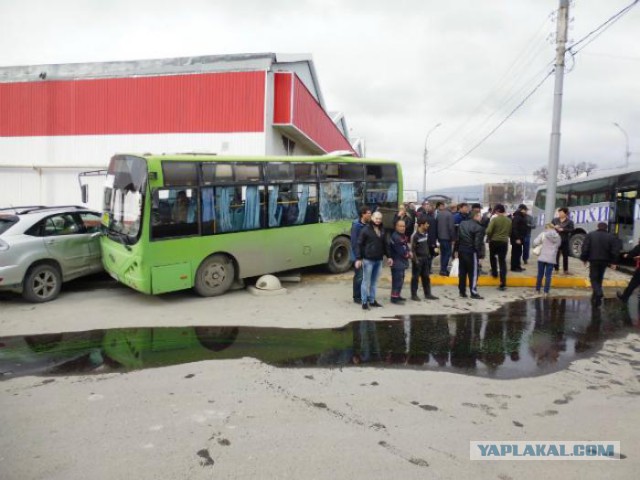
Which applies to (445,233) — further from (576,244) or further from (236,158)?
(576,244)

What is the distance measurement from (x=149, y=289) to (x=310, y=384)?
4345 millimetres

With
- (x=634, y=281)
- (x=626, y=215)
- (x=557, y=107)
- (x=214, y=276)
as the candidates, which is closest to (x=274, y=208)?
(x=214, y=276)

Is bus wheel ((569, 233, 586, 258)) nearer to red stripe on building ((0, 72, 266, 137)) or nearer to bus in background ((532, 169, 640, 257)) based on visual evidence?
bus in background ((532, 169, 640, 257))

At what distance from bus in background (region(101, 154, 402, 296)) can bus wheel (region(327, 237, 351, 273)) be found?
0.09 feet

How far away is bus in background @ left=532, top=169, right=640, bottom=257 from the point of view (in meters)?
14.1

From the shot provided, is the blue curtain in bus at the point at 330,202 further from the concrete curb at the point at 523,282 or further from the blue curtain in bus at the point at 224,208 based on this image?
the concrete curb at the point at 523,282

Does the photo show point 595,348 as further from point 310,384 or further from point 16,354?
point 16,354

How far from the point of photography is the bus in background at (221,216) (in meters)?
7.92

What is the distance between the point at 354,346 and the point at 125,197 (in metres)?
5.24

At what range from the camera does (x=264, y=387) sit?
4.59 meters

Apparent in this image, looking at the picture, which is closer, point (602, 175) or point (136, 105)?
point (602, 175)

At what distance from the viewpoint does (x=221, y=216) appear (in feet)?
28.7

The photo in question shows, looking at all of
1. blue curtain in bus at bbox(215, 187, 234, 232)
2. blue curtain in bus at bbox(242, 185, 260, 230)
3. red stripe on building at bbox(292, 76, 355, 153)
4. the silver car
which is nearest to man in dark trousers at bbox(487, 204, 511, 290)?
blue curtain in bus at bbox(242, 185, 260, 230)

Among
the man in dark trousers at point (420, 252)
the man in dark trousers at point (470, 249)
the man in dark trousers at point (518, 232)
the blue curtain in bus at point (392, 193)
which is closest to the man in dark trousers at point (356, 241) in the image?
the man in dark trousers at point (420, 252)
